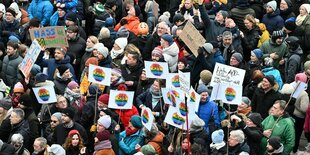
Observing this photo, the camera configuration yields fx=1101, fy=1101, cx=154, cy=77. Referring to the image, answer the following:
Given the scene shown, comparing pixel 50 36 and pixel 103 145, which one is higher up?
pixel 50 36

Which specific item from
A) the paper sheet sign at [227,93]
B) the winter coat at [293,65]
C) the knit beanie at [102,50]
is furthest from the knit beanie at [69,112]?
the winter coat at [293,65]

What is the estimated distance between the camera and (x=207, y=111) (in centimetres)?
1636

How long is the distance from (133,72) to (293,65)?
2719 mm

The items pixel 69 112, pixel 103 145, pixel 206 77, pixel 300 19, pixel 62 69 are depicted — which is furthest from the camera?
pixel 300 19

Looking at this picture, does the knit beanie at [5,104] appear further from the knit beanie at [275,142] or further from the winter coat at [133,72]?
the knit beanie at [275,142]

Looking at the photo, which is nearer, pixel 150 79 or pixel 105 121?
pixel 105 121

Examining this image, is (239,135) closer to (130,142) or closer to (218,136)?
(218,136)

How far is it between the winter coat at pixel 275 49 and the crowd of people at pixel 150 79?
0.06 ft

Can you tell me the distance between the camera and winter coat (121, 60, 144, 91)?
59.5 feet

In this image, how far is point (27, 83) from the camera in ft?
57.8

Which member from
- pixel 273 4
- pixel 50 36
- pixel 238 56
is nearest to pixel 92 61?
pixel 50 36

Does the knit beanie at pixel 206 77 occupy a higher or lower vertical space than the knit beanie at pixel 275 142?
higher

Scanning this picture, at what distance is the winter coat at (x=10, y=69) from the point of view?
18.8 m

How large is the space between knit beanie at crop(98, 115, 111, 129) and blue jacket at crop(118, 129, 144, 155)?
1.23ft
